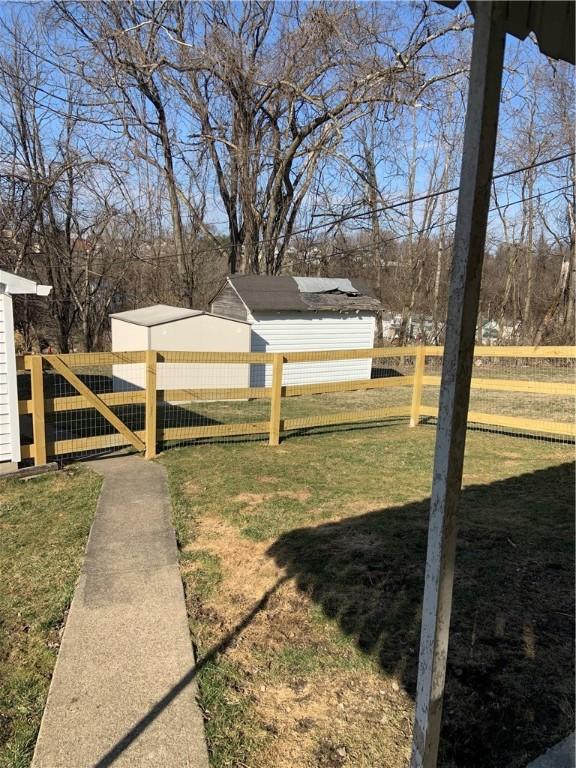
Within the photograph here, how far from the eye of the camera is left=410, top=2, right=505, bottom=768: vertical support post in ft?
4.19

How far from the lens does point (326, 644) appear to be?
107 inches

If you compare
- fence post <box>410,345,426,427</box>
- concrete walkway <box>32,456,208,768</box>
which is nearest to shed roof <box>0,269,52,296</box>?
concrete walkway <box>32,456,208,768</box>

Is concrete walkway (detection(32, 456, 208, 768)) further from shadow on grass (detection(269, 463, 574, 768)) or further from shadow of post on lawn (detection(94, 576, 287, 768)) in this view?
shadow on grass (detection(269, 463, 574, 768))

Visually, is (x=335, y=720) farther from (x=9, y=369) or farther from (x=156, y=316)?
(x=156, y=316)

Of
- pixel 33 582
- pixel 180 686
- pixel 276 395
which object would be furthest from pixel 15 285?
pixel 180 686

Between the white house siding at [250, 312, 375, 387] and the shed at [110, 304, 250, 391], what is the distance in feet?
3.79

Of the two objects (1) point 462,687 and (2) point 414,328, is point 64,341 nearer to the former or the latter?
(2) point 414,328

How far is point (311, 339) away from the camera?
15156 mm

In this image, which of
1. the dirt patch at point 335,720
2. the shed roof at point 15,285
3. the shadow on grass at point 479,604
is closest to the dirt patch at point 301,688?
the dirt patch at point 335,720

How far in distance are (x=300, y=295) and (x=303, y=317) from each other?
0.78 metres

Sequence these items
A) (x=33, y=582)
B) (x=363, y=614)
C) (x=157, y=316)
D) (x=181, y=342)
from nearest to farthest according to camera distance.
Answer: (x=363, y=614), (x=33, y=582), (x=181, y=342), (x=157, y=316)

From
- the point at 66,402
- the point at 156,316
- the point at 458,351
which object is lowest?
the point at 66,402

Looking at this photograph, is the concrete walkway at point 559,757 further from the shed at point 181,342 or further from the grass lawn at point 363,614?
the shed at point 181,342

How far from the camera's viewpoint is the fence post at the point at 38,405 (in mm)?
5383
